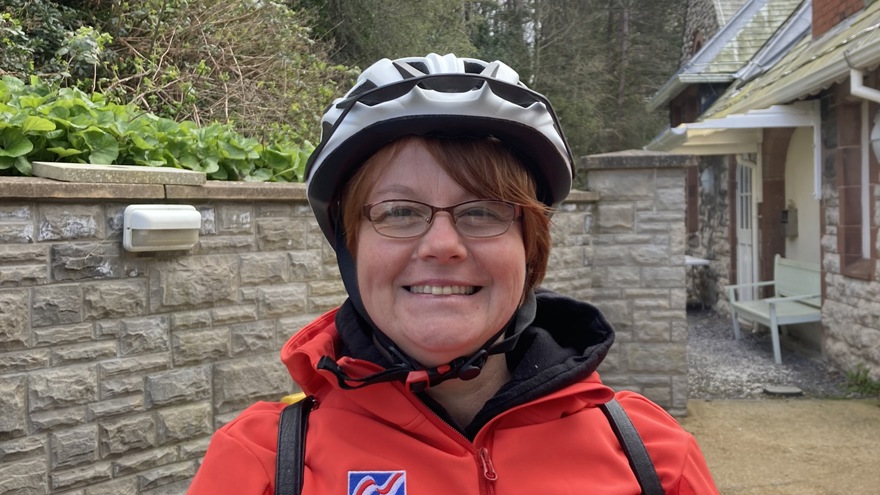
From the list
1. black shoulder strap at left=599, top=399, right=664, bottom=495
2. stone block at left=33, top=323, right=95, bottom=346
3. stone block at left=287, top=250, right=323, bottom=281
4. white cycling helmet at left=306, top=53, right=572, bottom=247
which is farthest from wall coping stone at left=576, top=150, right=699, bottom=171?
black shoulder strap at left=599, top=399, right=664, bottom=495

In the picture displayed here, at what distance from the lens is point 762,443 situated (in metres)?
5.71

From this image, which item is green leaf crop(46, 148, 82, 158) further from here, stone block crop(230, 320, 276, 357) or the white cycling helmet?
the white cycling helmet

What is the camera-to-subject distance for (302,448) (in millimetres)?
1363

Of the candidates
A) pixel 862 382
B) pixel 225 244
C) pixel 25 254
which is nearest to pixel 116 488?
pixel 25 254

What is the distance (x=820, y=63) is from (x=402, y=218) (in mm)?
7461

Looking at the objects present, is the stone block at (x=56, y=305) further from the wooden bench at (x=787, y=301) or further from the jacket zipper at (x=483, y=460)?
the wooden bench at (x=787, y=301)

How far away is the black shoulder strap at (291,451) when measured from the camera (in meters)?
1.30

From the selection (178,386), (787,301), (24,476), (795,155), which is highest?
(795,155)

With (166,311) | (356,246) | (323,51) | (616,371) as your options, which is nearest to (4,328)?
(166,311)

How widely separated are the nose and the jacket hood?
236 mm

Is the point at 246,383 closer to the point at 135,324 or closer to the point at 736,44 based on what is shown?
the point at 135,324

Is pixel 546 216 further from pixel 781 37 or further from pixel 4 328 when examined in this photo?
pixel 781 37

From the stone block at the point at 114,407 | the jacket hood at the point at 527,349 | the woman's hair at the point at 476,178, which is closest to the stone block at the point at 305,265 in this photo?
the stone block at the point at 114,407

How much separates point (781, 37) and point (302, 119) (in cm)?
883
